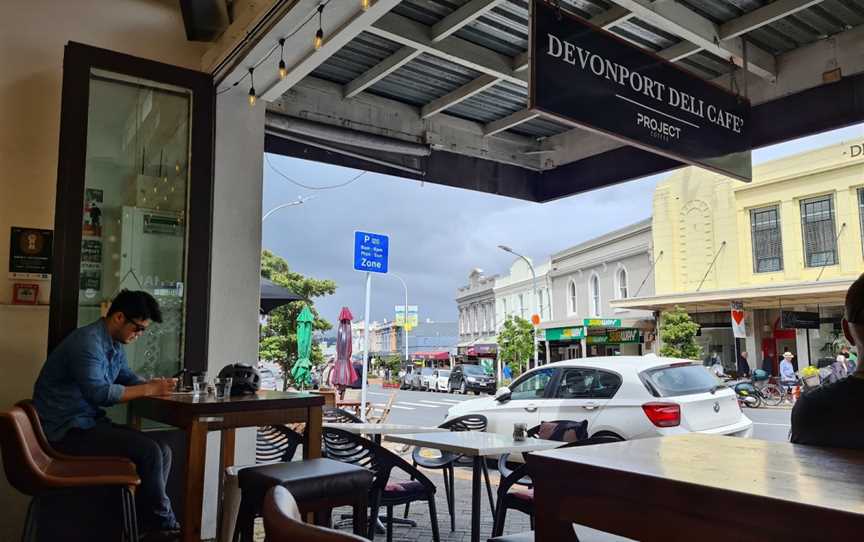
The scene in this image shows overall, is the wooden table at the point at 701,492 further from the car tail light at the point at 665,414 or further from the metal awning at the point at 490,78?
the car tail light at the point at 665,414

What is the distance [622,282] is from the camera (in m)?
26.6

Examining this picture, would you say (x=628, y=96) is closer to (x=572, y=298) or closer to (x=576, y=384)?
(x=576, y=384)

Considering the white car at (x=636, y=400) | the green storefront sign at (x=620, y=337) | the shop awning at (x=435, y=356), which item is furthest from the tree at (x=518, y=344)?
the white car at (x=636, y=400)

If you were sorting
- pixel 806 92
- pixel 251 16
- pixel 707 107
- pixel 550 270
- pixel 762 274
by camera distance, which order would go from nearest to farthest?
1. pixel 251 16
2. pixel 707 107
3. pixel 806 92
4. pixel 762 274
5. pixel 550 270

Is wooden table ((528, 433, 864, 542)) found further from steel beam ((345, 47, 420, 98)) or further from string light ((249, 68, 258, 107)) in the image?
steel beam ((345, 47, 420, 98))

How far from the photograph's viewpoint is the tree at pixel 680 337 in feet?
67.7

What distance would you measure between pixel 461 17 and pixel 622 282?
23.2 meters

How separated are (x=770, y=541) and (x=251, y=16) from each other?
13.4 feet

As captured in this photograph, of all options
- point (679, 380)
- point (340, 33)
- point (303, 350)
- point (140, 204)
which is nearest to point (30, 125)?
point (140, 204)

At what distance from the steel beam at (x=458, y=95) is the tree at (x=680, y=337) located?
53.5ft

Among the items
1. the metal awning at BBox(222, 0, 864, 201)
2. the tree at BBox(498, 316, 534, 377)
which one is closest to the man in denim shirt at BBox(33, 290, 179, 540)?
the metal awning at BBox(222, 0, 864, 201)

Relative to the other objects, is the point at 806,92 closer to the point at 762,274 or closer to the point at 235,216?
the point at 235,216

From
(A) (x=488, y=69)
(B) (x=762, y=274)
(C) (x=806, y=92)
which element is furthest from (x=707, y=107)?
(B) (x=762, y=274)

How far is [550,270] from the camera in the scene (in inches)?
1255
